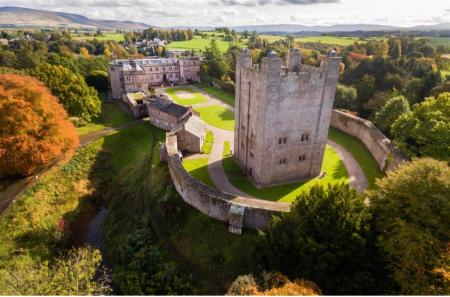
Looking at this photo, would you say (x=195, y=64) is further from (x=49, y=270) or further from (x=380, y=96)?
(x=49, y=270)

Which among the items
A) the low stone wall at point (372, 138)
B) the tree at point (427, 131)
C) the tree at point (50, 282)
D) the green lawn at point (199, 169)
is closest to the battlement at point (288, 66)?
the tree at point (427, 131)

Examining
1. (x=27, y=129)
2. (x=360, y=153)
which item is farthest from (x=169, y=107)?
(x=360, y=153)

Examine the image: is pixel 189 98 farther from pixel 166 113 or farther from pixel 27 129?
pixel 27 129

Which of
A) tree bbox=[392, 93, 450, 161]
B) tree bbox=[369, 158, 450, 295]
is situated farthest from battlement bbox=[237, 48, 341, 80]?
tree bbox=[369, 158, 450, 295]

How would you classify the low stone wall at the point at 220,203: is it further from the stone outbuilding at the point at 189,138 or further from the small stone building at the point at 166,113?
the small stone building at the point at 166,113

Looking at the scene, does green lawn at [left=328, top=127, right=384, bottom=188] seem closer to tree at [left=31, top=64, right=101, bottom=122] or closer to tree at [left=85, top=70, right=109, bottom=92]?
tree at [left=31, top=64, right=101, bottom=122]

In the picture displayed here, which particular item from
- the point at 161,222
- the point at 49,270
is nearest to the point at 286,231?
the point at 161,222
